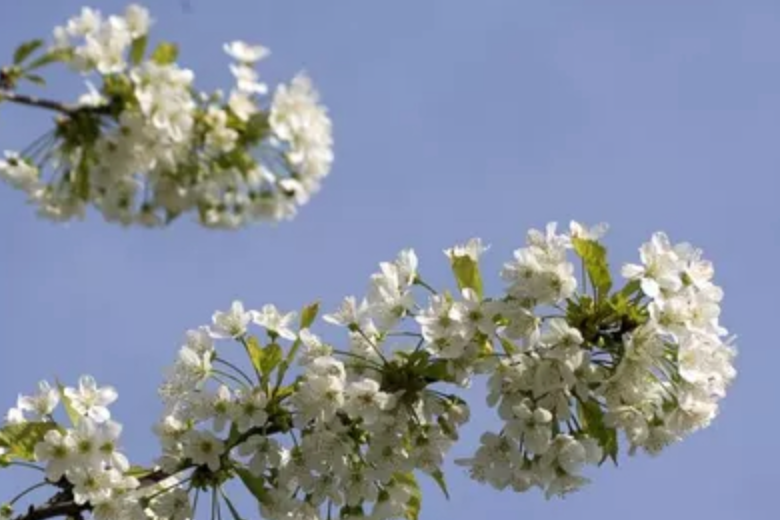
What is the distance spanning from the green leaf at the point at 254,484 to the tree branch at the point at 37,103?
279 cm

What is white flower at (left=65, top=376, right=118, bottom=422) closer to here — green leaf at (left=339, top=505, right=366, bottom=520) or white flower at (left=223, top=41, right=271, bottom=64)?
green leaf at (left=339, top=505, right=366, bottom=520)

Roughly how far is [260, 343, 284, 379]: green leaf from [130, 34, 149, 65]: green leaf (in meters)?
2.64

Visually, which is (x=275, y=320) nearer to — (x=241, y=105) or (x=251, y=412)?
(x=251, y=412)

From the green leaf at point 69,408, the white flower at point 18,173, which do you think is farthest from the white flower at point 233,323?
the white flower at point 18,173

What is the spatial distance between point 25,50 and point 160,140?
20.8 inches

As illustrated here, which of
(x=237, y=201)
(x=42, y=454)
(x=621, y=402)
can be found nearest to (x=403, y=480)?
(x=621, y=402)

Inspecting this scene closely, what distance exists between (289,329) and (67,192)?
2.58m

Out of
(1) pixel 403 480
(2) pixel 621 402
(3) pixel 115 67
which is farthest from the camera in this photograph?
(1) pixel 403 480

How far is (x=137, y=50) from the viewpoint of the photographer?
5.91m

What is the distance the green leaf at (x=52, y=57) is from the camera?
586 cm

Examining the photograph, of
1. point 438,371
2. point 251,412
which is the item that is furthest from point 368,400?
point 251,412

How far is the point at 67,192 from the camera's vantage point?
606 centimetres

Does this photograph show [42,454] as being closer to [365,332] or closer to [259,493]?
[259,493]

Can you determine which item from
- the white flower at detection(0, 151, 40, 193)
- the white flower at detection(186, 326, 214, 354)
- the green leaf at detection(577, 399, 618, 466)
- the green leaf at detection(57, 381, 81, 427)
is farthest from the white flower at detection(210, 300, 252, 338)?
the white flower at detection(0, 151, 40, 193)
